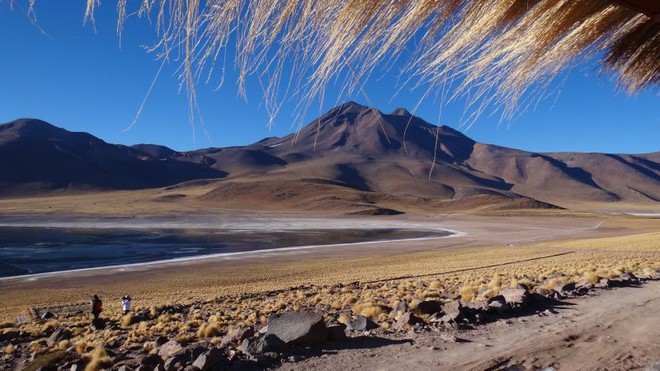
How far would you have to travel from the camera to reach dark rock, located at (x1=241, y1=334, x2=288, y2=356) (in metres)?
4.82

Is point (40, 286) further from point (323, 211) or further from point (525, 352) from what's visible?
point (323, 211)

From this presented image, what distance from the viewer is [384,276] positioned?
2083 centimetres

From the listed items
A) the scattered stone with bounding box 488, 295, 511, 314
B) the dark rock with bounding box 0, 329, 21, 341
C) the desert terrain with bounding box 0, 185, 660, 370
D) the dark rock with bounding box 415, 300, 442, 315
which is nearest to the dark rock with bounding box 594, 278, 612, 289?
the desert terrain with bounding box 0, 185, 660, 370

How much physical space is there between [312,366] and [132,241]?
42770mm

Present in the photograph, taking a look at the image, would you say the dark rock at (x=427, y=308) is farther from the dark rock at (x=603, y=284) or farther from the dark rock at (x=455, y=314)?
the dark rock at (x=603, y=284)

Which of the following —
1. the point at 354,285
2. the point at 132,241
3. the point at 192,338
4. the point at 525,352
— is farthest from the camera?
the point at 132,241

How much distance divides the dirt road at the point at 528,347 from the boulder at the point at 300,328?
231 mm

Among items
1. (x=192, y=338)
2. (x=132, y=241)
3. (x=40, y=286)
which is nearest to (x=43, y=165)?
(x=132, y=241)

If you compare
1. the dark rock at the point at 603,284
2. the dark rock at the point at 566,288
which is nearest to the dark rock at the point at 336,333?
the dark rock at the point at 566,288

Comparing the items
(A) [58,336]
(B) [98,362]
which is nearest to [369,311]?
(B) [98,362]

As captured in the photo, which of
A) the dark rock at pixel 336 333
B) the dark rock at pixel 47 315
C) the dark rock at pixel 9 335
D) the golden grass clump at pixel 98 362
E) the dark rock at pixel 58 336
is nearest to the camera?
the dark rock at pixel 336 333

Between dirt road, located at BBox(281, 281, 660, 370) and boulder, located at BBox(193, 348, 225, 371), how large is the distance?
630 millimetres

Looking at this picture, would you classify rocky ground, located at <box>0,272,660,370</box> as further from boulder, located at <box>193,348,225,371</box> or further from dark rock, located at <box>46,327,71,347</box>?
dark rock, located at <box>46,327,71,347</box>

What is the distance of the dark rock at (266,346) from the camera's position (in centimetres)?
482
